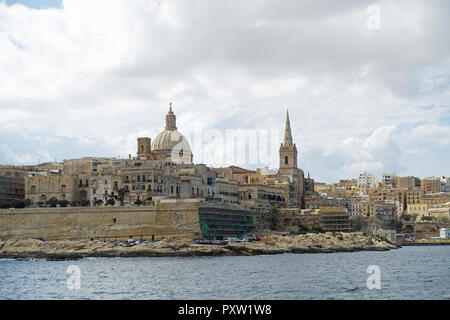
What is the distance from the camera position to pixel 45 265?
155ft

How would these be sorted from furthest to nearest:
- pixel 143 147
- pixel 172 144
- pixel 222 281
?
pixel 172 144, pixel 143 147, pixel 222 281

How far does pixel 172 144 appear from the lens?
8694cm

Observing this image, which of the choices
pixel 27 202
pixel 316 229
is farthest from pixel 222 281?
pixel 316 229

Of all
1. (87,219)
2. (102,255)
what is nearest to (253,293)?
(102,255)

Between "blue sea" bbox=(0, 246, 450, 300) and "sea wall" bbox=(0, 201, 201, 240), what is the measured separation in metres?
14.4

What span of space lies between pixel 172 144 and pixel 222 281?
2133 inches

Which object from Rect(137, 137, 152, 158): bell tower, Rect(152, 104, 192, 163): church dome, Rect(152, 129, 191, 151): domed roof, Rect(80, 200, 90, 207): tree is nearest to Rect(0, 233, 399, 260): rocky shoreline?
Rect(80, 200, 90, 207): tree

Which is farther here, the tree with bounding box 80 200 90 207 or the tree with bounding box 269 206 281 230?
the tree with bounding box 269 206 281 230

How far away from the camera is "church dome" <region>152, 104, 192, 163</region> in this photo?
85.4 metres

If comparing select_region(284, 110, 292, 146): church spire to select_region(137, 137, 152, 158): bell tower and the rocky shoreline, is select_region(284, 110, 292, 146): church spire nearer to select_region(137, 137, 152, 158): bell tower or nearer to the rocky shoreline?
select_region(137, 137, 152, 158): bell tower

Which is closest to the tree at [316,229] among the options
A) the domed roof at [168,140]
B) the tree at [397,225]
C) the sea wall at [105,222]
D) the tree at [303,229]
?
the tree at [303,229]

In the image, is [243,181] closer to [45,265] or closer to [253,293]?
[45,265]

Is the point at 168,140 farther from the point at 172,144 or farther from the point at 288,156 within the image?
the point at 288,156
